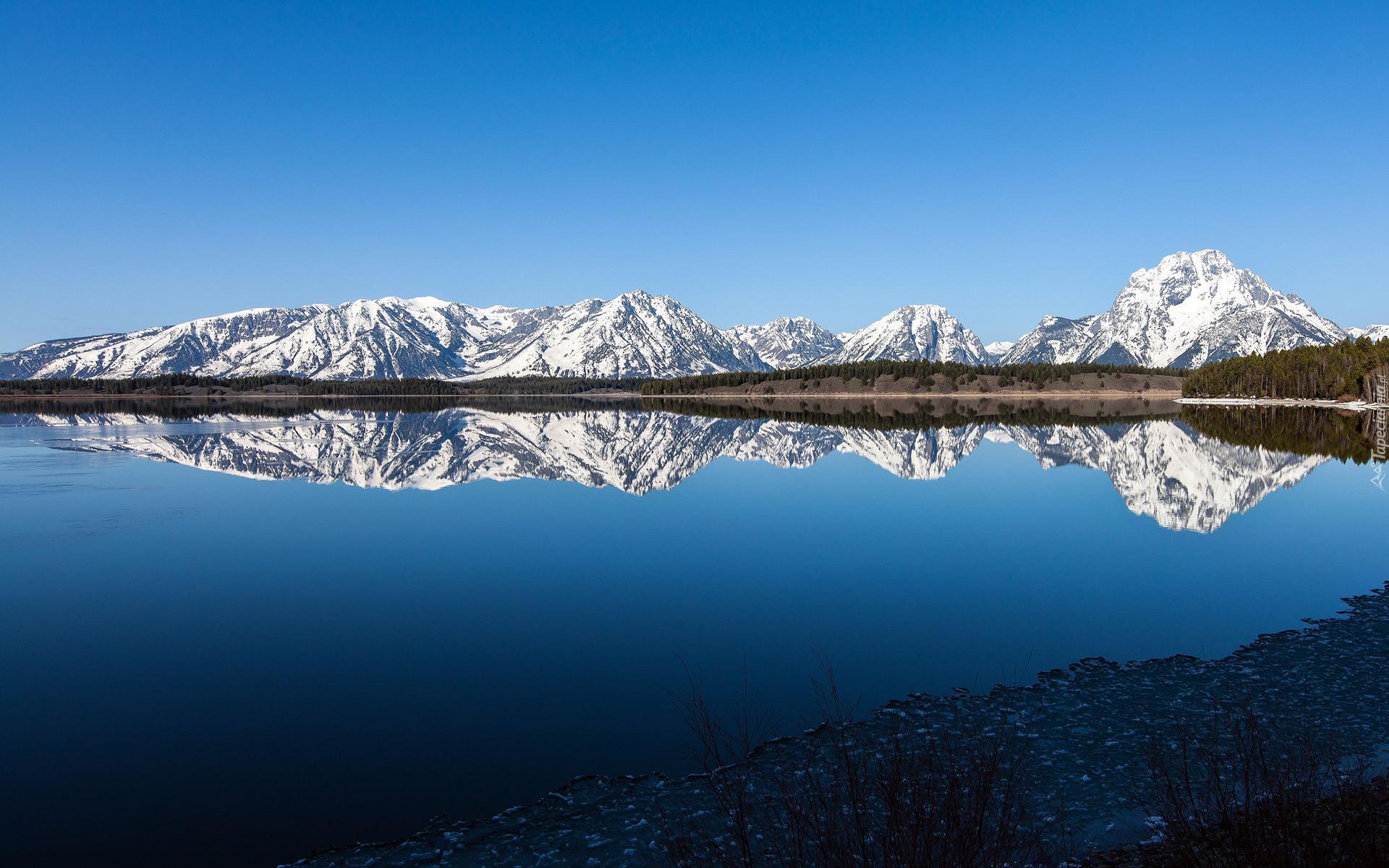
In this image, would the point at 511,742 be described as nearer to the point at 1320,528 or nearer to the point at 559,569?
the point at 559,569

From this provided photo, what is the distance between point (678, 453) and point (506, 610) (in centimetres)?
5356

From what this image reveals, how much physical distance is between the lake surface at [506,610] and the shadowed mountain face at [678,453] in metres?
0.98

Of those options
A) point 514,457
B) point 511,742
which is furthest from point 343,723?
point 514,457

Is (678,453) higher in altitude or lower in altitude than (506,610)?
higher

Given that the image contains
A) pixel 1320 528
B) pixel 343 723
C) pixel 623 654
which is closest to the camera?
pixel 343 723

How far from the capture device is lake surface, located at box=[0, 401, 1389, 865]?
13.7 m

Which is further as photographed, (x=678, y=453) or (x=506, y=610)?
(x=678, y=453)

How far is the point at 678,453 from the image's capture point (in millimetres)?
77000

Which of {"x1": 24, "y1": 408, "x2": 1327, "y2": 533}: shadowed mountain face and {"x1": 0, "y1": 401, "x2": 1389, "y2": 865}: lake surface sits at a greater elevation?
{"x1": 24, "y1": 408, "x2": 1327, "y2": 533}: shadowed mountain face

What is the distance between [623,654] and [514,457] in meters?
56.6

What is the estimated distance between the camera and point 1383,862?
340 inches

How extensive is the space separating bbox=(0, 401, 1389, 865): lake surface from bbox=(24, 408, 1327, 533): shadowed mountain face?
979mm

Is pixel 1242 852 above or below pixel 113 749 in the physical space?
above

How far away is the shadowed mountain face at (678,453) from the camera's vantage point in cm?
5188
